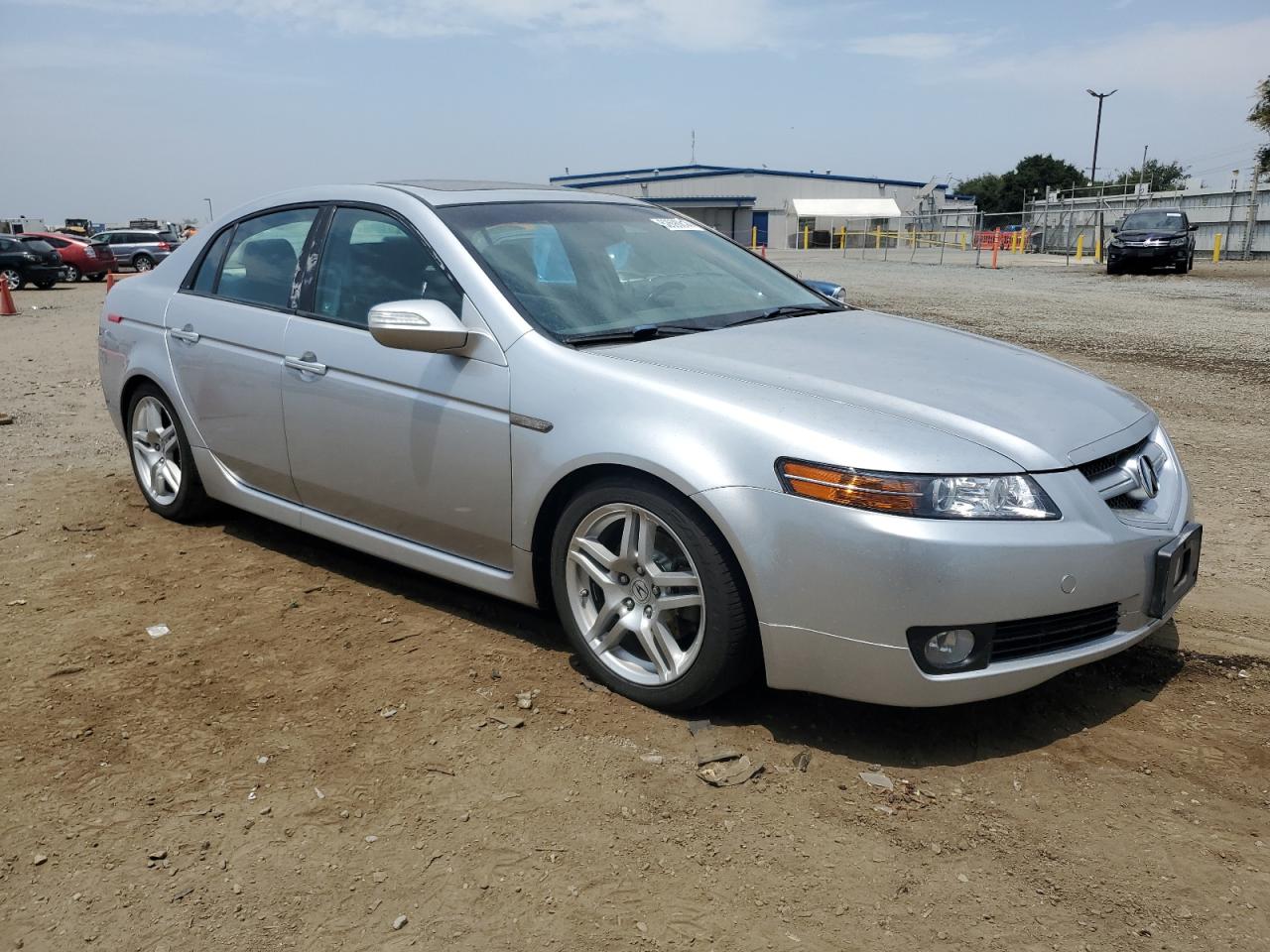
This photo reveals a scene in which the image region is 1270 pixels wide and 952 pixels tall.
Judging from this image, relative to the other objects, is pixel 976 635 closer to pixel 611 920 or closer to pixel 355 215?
pixel 611 920

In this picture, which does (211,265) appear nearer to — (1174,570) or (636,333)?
(636,333)

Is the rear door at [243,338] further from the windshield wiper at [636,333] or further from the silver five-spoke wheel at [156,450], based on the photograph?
the windshield wiper at [636,333]

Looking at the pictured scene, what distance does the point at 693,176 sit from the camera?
74.8m

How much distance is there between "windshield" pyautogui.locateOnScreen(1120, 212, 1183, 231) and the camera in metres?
27.5

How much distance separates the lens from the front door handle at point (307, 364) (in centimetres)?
422

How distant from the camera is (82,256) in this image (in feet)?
103

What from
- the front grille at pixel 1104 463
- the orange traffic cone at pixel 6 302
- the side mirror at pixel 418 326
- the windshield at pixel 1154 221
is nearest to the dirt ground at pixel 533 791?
the front grille at pixel 1104 463

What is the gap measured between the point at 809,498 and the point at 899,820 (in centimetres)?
86

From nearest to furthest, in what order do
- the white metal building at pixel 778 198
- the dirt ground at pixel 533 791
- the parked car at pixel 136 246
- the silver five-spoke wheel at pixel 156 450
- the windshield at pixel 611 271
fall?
the dirt ground at pixel 533 791 → the windshield at pixel 611 271 → the silver five-spoke wheel at pixel 156 450 → the parked car at pixel 136 246 → the white metal building at pixel 778 198

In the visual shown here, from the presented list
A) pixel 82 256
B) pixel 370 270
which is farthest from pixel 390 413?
pixel 82 256

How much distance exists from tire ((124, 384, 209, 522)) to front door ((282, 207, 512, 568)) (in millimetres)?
1038

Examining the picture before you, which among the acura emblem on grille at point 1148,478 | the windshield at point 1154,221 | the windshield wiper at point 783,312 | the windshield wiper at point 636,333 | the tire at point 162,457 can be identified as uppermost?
the windshield at point 1154,221

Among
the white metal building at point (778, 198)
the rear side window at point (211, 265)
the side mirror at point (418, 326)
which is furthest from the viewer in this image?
the white metal building at point (778, 198)

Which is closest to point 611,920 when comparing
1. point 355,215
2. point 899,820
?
point 899,820
